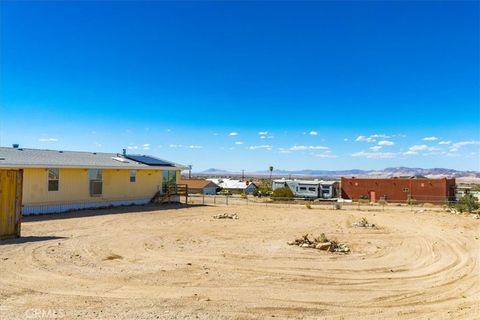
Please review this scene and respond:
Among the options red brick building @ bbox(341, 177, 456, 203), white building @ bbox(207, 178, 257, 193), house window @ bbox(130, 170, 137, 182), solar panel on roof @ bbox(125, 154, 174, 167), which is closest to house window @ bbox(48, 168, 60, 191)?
house window @ bbox(130, 170, 137, 182)

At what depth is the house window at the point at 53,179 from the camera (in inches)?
852

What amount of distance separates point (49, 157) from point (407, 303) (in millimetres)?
21036

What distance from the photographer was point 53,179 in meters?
21.8

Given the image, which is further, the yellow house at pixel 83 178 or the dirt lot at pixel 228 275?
the yellow house at pixel 83 178

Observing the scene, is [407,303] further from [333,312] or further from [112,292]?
[112,292]

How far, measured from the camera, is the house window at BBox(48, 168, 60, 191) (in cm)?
2165

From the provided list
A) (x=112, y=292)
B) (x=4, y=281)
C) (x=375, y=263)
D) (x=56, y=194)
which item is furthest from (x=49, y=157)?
(x=375, y=263)

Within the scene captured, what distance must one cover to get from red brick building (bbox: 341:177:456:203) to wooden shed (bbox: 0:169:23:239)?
146 feet

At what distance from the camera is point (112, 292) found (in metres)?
7.97

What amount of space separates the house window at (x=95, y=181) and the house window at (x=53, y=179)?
225 centimetres

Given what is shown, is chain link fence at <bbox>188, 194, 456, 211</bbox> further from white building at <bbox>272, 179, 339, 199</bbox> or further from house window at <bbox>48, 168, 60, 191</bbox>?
white building at <bbox>272, 179, 339, 199</bbox>

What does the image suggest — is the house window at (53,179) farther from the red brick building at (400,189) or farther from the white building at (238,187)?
the white building at (238,187)

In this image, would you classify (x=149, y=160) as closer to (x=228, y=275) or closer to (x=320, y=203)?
(x=320, y=203)

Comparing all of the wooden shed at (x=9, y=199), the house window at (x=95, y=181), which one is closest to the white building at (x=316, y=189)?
the house window at (x=95, y=181)
